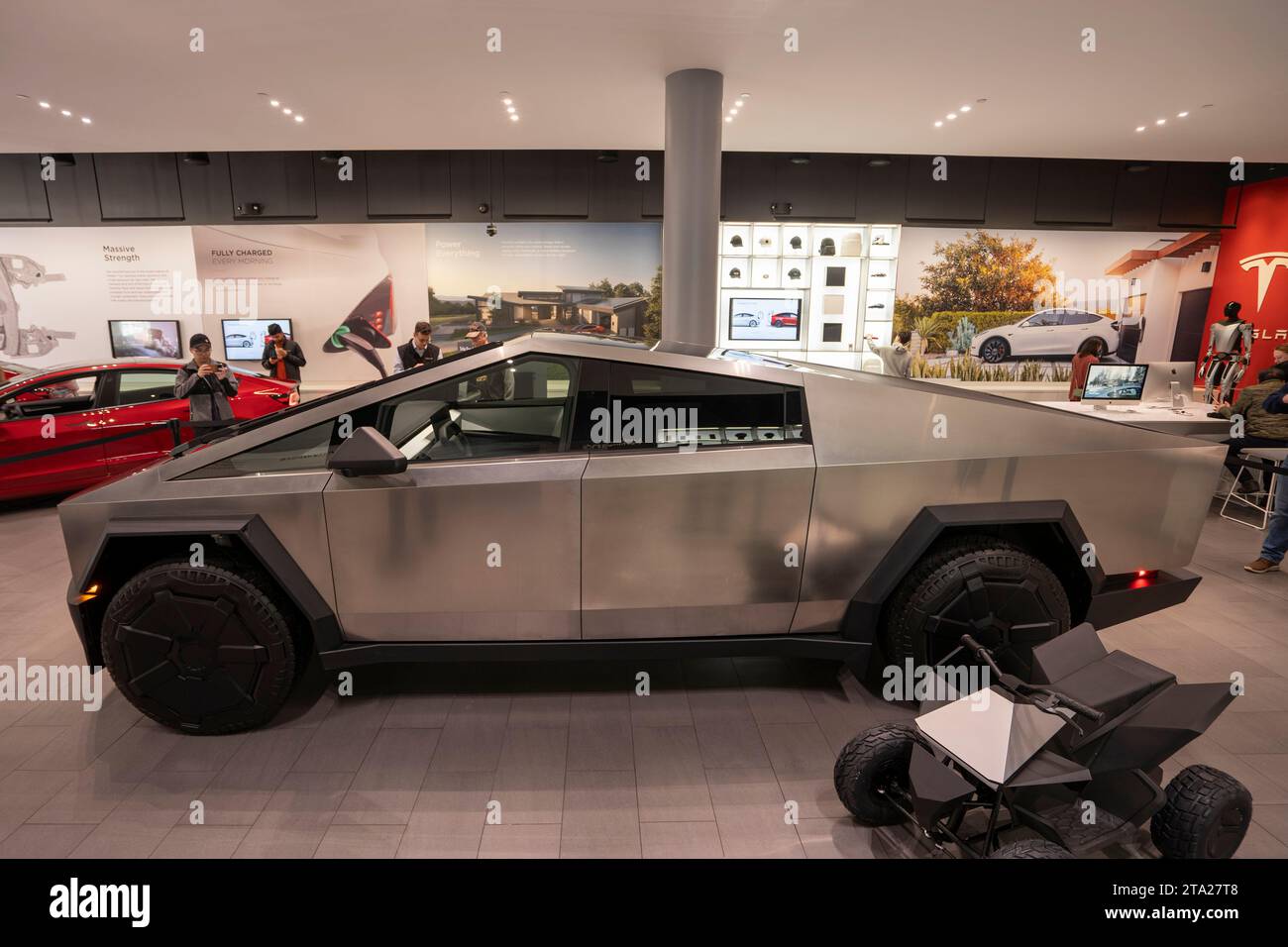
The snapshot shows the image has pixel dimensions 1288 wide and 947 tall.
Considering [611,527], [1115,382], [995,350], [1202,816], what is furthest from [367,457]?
[995,350]

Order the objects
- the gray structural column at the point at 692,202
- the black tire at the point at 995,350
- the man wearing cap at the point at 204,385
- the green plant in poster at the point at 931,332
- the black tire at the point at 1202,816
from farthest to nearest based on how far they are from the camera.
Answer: the black tire at the point at 995,350 < the green plant in poster at the point at 931,332 < the gray structural column at the point at 692,202 < the man wearing cap at the point at 204,385 < the black tire at the point at 1202,816

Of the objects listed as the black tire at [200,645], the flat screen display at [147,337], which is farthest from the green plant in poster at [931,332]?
the flat screen display at [147,337]

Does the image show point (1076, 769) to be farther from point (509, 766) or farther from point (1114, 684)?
point (509, 766)

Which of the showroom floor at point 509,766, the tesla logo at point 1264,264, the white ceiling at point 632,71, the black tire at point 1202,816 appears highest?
the white ceiling at point 632,71

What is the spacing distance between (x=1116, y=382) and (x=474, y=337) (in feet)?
22.8

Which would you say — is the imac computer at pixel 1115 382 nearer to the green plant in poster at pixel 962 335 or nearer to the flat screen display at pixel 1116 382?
the flat screen display at pixel 1116 382

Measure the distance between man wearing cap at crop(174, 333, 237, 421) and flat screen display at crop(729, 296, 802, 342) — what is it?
634cm

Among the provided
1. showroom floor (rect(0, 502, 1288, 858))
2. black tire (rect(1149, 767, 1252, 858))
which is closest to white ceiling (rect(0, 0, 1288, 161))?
showroom floor (rect(0, 502, 1288, 858))

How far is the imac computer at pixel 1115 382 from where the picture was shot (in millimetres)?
6145

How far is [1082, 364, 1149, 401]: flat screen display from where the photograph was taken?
6145 millimetres

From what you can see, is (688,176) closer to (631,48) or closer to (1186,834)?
(631,48)

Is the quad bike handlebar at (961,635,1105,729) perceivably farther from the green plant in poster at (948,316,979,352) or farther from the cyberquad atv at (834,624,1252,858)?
the green plant in poster at (948,316,979,352)

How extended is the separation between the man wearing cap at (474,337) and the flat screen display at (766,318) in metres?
3.54

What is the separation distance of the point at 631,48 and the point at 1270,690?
17.9 feet
